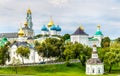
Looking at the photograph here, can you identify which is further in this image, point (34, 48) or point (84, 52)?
point (34, 48)

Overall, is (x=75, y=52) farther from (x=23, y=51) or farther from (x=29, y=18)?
(x=29, y=18)

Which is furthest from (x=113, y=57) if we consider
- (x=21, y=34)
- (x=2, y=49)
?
(x=21, y=34)

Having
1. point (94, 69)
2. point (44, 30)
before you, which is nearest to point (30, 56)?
point (94, 69)

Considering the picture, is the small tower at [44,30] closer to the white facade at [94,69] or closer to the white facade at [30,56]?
the white facade at [30,56]

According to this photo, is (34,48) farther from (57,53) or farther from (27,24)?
(27,24)

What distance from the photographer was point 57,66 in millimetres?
107750

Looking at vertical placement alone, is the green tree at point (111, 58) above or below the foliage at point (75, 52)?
below

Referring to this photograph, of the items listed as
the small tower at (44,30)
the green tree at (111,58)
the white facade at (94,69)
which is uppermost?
the small tower at (44,30)

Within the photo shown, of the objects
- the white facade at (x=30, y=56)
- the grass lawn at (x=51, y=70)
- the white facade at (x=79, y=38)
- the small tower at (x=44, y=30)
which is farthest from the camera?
the small tower at (x=44, y=30)

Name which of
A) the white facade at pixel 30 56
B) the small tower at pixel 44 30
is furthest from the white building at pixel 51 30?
the white facade at pixel 30 56

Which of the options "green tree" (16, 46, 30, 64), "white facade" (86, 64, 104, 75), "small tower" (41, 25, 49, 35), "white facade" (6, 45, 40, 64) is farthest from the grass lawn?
"small tower" (41, 25, 49, 35)

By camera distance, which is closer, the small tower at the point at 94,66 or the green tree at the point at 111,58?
the small tower at the point at 94,66

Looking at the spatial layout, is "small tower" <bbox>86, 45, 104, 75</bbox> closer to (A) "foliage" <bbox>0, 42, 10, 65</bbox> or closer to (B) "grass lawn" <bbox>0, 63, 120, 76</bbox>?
(B) "grass lawn" <bbox>0, 63, 120, 76</bbox>

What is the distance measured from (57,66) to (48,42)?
15955 mm
